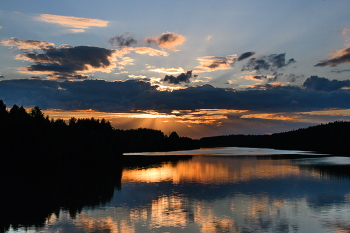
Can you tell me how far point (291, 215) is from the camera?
26141 mm

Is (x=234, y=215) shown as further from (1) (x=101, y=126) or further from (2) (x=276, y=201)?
(1) (x=101, y=126)

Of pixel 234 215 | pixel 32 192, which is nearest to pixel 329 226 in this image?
pixel 234 215

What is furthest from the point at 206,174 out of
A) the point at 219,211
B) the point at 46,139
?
the point at 219,211

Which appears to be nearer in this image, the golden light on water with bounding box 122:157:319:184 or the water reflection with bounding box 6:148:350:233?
the water reflection with bounding box 6:148:350:233

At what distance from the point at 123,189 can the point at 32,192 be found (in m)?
10.4

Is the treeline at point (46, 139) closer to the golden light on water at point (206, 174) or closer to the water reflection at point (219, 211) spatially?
the golden light on water at point (206, 174)

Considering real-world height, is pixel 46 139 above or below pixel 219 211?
above

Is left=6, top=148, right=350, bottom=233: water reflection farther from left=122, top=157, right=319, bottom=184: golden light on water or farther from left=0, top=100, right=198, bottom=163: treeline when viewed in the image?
left=0, top=100, right=198, bottom=163: treeline

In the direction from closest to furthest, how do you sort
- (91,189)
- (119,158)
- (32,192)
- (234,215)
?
(234,215) < (32,192) < (91,189) < (119,158)

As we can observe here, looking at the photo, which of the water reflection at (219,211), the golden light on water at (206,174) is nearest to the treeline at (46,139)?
the golden light on water at (206,174)

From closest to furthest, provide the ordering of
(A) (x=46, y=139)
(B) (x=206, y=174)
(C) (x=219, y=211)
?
(C) (x=219, y=211) < (B) (x=206, y=174) < (A) (x=46, y=139)

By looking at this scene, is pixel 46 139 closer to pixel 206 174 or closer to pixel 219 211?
pixel 206 174

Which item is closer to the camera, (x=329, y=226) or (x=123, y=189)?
(x=329, y=226)

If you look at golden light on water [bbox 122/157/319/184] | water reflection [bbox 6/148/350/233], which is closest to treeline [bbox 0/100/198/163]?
golden light on water [bbox 122/157/319/184]
